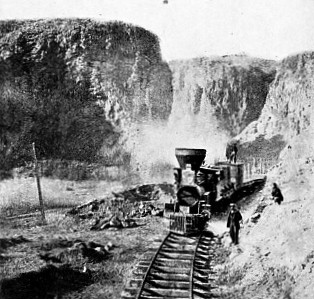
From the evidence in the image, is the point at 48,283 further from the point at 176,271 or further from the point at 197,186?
the point at 197,186

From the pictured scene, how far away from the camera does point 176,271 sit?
2684 mm

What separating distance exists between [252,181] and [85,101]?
30.8 inches

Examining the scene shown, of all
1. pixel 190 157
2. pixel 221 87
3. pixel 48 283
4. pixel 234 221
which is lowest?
pixel 48 283

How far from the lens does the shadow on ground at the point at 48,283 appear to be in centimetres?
273

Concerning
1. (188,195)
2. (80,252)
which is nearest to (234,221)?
(188,195)

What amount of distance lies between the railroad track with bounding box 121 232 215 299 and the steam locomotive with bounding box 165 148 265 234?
0.21 ft

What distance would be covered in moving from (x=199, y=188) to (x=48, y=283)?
0.77 m

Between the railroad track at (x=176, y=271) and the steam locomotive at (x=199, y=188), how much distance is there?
65mm

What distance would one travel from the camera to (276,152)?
106 inches

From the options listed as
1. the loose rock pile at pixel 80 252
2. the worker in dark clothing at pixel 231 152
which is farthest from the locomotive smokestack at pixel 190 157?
the loose rock pile at pixel 80 252

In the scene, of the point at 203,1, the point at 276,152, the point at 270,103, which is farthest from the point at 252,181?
the point at 203,1

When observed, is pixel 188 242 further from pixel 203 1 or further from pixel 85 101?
pixel 203 1

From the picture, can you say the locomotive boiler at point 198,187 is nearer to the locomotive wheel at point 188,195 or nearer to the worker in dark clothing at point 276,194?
the locomotive wheel at point 188,195

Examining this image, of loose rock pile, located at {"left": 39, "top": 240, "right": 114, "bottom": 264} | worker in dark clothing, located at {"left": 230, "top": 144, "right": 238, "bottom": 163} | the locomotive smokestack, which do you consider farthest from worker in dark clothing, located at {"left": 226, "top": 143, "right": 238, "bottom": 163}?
loose rock pile, located at {"left": 39, "top": 240, "right": 114, "bottom": 264}
